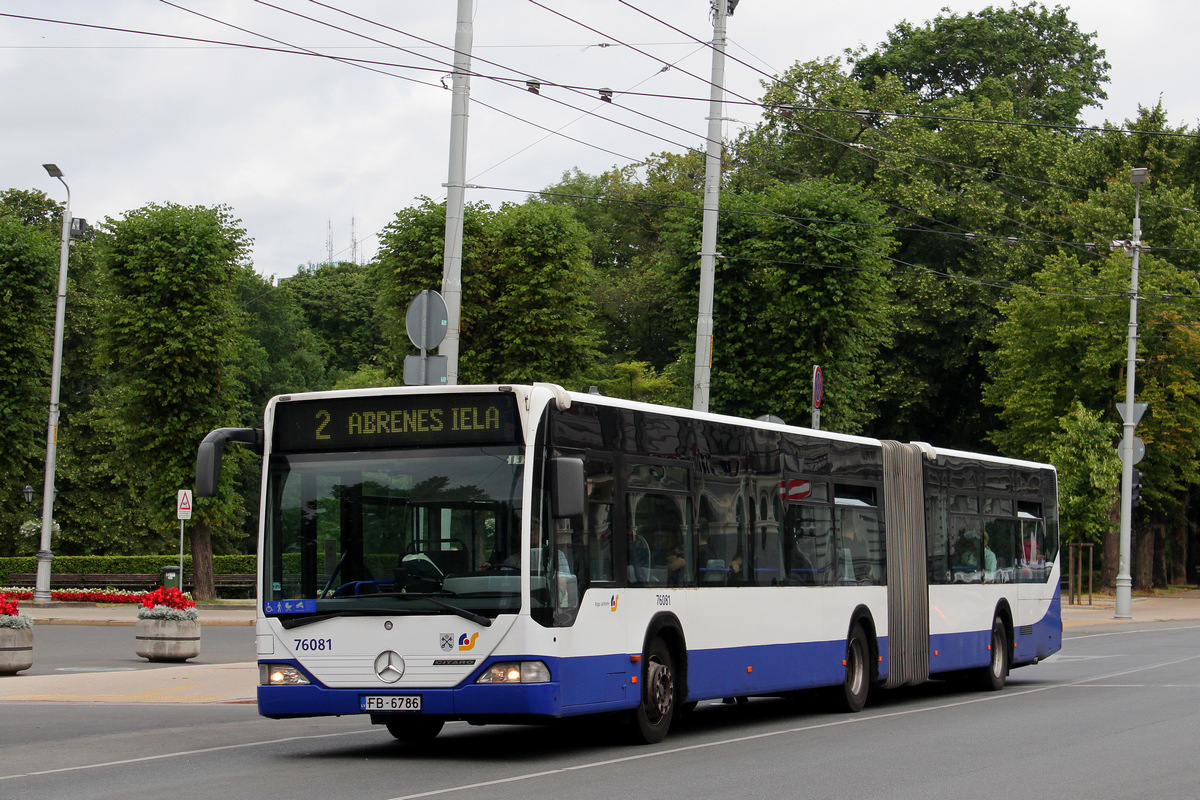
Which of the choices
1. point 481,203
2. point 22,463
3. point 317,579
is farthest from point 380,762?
point 22,463

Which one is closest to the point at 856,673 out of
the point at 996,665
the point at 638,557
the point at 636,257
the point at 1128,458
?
the point at 996,665

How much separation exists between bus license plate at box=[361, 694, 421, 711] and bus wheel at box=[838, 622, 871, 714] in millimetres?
6305

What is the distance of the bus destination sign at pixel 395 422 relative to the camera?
11.2 metres

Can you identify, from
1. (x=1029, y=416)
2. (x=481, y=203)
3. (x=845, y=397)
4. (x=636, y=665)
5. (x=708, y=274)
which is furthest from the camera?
(x=1029, y=416)

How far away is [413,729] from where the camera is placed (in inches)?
502

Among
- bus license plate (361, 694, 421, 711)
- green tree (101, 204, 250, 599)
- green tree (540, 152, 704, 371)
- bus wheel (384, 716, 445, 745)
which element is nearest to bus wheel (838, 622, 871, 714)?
bus wheel (384, 716, 445, 745)

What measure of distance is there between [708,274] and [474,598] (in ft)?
45.6

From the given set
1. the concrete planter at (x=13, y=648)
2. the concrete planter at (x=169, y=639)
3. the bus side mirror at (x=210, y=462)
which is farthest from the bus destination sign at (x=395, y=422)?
the concrete planter at (x=169, y=639)

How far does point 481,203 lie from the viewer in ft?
154

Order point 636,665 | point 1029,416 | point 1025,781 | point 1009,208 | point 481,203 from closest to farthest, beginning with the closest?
point 1025,781, point 636,665, point 481,203, point 1029,416, point 1009,208

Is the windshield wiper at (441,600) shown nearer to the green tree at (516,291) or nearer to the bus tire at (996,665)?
the bus tire at (996,665)

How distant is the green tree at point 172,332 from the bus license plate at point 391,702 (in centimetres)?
3063

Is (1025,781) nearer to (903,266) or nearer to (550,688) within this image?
(550,688)

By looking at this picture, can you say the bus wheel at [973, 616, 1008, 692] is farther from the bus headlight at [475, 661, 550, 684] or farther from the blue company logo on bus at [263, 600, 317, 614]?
the blue company logo on bus at [263, 600, 317, 614]
